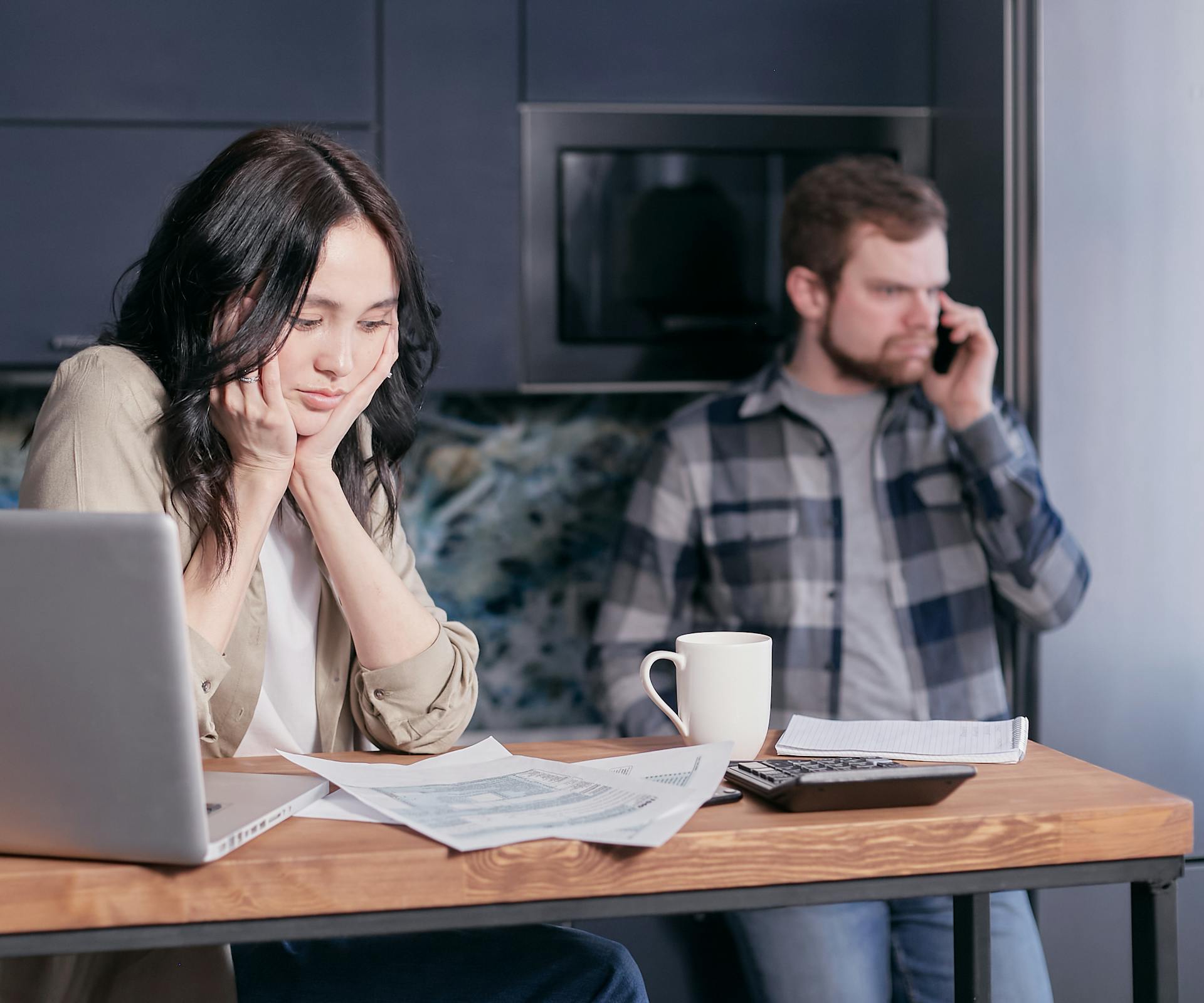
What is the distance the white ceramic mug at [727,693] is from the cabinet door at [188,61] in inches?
55.3

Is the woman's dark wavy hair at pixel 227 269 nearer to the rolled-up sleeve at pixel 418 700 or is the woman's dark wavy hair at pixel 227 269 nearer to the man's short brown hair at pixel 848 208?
the rolled-up sleeve at pixel 418 700

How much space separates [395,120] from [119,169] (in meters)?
0.47

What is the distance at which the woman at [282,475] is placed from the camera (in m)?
1.14

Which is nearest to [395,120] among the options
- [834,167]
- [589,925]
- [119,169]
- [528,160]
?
[528,160]

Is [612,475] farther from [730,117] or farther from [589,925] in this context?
[589,925]

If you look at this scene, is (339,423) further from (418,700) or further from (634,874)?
(634,874)

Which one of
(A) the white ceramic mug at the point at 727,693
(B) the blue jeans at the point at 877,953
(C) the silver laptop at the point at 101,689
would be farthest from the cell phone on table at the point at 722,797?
(B) the blue jeans at the point at 877,953

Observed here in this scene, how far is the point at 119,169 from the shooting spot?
2.02 meters

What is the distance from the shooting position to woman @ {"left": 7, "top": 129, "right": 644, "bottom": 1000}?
45.0 inches

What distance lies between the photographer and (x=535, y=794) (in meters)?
0.88

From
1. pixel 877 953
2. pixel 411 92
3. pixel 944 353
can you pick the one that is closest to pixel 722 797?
pixel 877 953

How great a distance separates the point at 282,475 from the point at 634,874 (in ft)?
Result: 1.99

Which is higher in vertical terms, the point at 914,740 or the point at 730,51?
the point at 730,51

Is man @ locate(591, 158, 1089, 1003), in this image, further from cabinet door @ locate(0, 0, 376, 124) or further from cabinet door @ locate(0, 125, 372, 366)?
cabinet door @ locate(0, 125, 372, 366)
